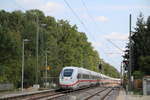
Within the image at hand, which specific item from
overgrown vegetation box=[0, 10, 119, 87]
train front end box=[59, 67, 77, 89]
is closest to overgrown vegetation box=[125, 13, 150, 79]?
train front end box=[59, 67, 77, 89]

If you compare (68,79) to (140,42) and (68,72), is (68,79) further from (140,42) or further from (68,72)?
(140,42)

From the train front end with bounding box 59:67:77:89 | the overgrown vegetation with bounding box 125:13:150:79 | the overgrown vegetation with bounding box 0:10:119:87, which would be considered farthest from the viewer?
the overgrown vegetation with bounding box 0:10:119:87

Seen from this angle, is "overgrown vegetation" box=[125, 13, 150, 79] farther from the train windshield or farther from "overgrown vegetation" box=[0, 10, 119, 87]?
"overgrown vegetation" box=[0, 10, 119, 87]

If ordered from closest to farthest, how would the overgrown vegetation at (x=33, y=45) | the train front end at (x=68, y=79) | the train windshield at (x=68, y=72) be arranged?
the train front end at (x=68, y=79)
the train windshield at (x=68, y=72)
the overgrown vegetation at (x=33, y=45)

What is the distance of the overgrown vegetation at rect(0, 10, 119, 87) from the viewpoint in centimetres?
5944

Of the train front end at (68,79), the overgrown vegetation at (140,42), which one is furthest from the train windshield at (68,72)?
the overgrown vegetation at (140,42)

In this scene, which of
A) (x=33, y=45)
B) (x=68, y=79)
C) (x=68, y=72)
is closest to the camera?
(x=68, y=79)

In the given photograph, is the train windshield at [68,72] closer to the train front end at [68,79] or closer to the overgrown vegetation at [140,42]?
the train front end at [68,79]

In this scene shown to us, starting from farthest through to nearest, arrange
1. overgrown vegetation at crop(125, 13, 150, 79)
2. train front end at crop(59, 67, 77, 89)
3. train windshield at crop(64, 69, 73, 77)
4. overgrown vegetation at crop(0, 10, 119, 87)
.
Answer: overgrown vegetation at crop(0, 10, 119, 87) < overgrown vegetation at crop(125, 13, 150, 79) < train windshield at crop(64, 69, 73, 77) < train front end at crop(59, 67, 77, 89)

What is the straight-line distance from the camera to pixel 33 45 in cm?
8719

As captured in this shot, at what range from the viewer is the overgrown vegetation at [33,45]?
195 feet

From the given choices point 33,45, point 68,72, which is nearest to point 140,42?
point 68,72

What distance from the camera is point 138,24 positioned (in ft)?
204

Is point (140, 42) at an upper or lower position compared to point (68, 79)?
upper
